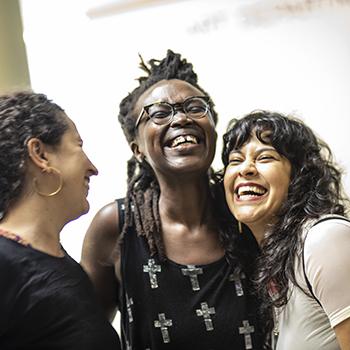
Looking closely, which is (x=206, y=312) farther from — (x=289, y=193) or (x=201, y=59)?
(x=201, y=59)

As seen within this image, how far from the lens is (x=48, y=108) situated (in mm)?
1081

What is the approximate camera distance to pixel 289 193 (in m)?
1.22

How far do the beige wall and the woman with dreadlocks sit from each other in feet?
2.03

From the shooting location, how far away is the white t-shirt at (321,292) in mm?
985

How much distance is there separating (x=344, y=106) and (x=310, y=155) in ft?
1.18

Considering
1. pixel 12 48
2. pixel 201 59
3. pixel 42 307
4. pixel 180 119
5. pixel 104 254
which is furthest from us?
pixel 12 48

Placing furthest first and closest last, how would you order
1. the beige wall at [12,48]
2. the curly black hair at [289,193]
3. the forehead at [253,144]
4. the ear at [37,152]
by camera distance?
the beige wall at [12,48] → the forehead at [253,144] → the curly black hair at [289,193] → the ear at [37,152]

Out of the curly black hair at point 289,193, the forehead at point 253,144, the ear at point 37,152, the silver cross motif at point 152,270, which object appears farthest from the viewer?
the silver cross motif at point 152,270

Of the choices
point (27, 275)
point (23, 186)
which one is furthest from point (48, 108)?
point (27, 275)

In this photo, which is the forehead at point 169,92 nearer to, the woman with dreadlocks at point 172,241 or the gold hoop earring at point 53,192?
the woman with dreadlocks at point 172,241

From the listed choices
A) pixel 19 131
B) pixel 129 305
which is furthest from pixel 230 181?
pixel 19 131

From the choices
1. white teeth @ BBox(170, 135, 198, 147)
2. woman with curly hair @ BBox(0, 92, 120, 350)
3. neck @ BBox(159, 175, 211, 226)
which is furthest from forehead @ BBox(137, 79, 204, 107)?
woman with curly hair @ BBox(0, 92, 120, 350)

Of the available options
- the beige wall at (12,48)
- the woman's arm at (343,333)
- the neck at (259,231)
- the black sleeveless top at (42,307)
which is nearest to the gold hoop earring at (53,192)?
the black sleeveless top at (42,307)

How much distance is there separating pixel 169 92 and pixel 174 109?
65 millimetres
